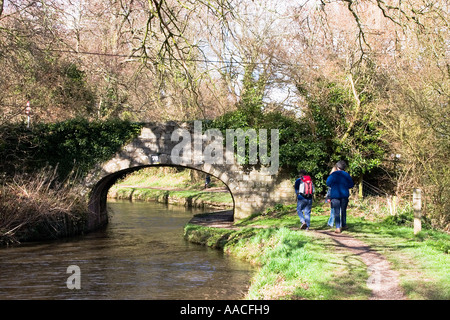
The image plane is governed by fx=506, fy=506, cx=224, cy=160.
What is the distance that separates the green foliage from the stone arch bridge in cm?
36

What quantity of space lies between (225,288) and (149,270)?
2.56 meters

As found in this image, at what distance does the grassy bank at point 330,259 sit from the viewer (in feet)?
22.2

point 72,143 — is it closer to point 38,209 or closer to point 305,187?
point 38,209

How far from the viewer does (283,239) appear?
37.2 feet

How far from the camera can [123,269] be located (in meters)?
11.7

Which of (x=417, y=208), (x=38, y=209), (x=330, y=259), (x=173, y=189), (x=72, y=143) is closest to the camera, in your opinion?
(x=330, y=259)

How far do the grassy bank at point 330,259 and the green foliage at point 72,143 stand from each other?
5.85 m

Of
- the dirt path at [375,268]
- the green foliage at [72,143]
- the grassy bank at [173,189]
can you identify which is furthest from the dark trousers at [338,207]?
the grassy bank at [173,189]

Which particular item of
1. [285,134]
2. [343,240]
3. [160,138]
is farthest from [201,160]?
[343,240]

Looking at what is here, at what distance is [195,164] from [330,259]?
1015 centimetres

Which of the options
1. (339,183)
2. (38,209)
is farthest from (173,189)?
(339,183)

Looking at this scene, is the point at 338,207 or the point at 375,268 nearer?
the point at 375,268

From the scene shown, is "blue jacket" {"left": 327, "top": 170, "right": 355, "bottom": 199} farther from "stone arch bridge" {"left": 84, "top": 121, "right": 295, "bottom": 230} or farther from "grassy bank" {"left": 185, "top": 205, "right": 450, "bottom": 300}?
"stone arch bridge" {"left": 84, "top": 121, "right": 295, "bottom": 230}

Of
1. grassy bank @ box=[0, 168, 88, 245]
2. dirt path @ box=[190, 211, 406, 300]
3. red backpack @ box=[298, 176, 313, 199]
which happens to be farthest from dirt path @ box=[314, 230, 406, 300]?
grassy bank @ box=[0, 168, 88, 245]
